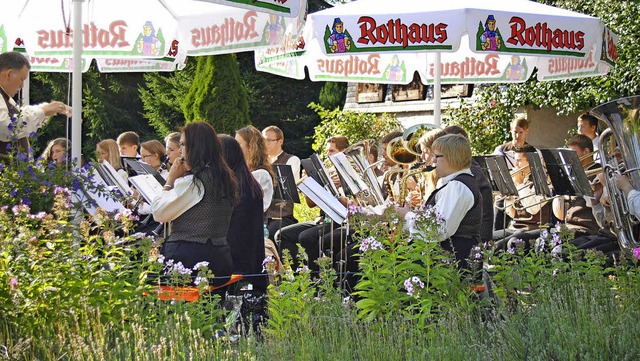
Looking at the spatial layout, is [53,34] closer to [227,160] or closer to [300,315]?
[227,160]

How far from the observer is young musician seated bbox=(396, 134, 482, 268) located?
529 cm

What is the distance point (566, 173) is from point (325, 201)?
7.22 ft

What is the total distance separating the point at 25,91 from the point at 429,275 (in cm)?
476

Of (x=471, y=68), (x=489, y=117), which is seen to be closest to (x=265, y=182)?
(x=471, y=68)

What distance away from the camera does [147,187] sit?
Result: 20.2ft

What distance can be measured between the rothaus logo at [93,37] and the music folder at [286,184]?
1.86 m

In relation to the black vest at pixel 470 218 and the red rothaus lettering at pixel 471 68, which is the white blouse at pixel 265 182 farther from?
the red rothaus lettering at pixel 471 68

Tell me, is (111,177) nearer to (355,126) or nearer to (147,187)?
(147,187)

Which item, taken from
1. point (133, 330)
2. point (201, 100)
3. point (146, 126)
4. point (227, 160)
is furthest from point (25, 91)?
point (146, 126)

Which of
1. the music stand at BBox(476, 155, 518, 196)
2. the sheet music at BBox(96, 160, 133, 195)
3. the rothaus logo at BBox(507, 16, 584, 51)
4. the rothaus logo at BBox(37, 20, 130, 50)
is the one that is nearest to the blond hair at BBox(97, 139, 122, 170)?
the rothaus logo at BBox(37, 20, 130, 50)

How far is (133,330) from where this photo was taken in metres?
3.78

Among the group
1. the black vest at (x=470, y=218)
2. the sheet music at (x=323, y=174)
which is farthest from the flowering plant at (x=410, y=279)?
the sheet music at (x=323, y=174)

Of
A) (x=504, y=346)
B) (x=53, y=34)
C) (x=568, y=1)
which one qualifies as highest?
(x=568, y=1)

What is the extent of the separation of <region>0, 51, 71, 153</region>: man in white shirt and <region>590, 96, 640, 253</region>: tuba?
10.7ft
